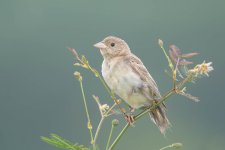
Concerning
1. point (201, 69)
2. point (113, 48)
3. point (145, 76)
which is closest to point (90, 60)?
point (113, 48)

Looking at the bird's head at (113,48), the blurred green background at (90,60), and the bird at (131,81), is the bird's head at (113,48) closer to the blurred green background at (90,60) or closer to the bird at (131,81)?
the bird at (131,81)

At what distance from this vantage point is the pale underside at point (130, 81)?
15.9 feet

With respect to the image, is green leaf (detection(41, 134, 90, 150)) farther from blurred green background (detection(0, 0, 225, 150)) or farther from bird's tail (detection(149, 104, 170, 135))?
blurred green background (detection(0, 0, 225, 150))

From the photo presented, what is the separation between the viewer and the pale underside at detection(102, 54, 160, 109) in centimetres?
485

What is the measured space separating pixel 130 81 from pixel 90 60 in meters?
37.6

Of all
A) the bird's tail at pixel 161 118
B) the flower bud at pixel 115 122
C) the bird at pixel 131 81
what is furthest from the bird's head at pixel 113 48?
the flower bud at pixel 115 122

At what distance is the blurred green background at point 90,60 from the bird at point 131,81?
29033mm

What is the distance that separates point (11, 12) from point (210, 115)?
23349 mm

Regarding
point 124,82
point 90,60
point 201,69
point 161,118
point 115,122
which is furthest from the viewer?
point 90,60

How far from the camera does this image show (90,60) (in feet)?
140

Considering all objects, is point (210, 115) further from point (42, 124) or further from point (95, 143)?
point (95, 143)

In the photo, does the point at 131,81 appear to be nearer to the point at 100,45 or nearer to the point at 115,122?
the point at 100,45

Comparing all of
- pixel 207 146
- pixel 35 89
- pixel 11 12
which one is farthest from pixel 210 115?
pixel 11 12

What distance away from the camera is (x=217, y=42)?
187 feet
